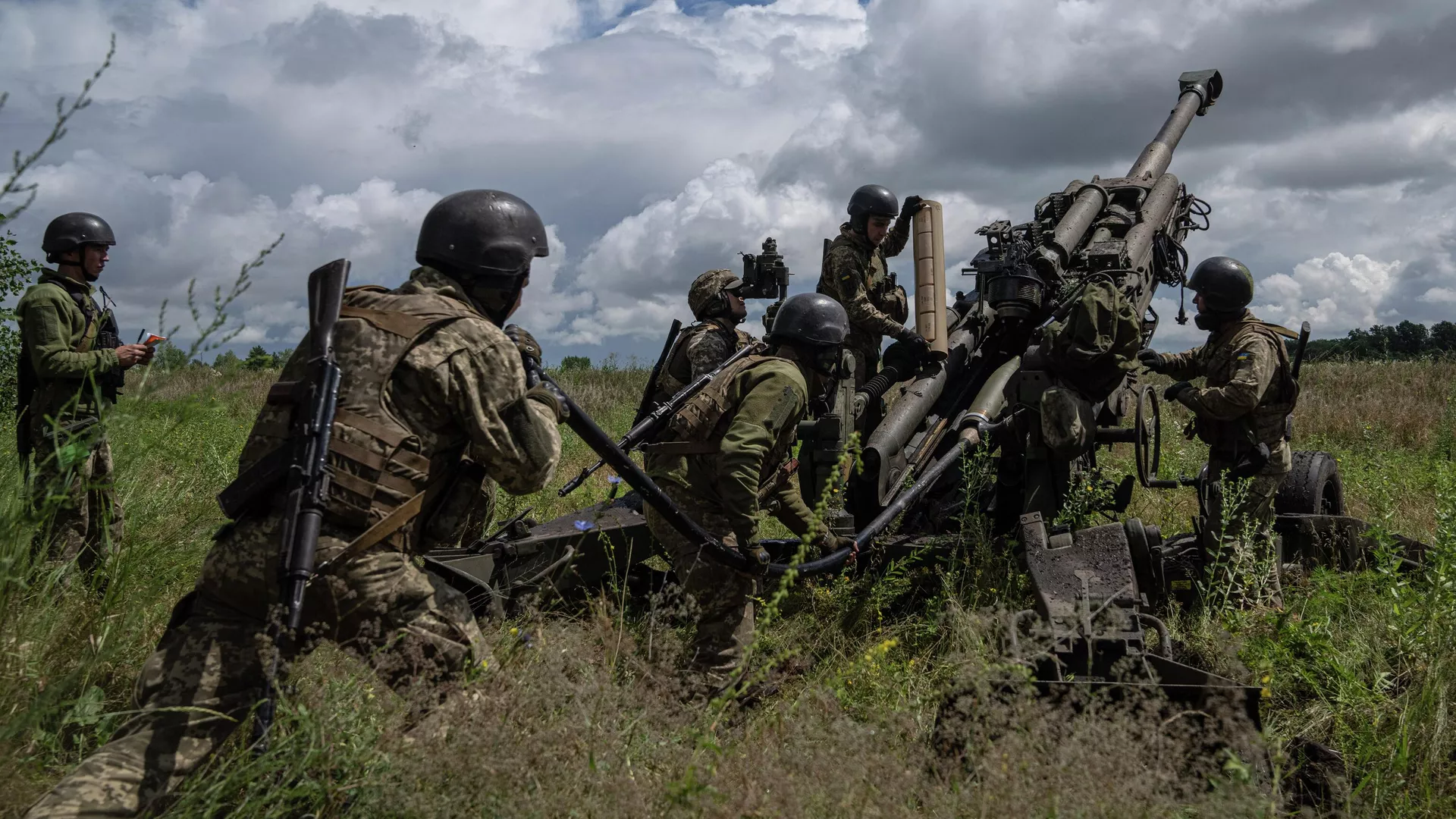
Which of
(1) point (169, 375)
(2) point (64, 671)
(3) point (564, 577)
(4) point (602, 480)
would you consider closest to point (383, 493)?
(1) point (169, 375)

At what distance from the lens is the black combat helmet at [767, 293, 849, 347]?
15.1 ft

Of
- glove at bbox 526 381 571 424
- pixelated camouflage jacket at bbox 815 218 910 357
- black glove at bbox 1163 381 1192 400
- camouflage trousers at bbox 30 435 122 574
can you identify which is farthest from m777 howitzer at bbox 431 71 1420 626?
camouflage trousers at bbox 30 435 122 574

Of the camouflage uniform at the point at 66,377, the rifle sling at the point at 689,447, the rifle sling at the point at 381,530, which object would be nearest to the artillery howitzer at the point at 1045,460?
the rifle sling at the point at 689,447

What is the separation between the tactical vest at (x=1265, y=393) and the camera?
5586 mm

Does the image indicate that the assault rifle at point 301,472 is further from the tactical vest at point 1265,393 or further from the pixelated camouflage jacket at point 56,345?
the tactical vest at point 1265,393

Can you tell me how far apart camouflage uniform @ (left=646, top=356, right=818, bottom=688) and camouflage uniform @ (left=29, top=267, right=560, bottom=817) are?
4.19 ft

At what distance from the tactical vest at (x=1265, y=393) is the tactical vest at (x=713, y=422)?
270cm

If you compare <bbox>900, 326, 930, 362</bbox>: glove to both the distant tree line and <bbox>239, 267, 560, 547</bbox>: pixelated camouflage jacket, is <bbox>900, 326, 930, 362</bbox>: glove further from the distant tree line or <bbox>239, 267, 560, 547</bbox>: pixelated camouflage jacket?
the distant tree line

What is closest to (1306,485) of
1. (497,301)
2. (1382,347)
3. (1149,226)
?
(1149,226)

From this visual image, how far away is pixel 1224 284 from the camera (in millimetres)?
5762

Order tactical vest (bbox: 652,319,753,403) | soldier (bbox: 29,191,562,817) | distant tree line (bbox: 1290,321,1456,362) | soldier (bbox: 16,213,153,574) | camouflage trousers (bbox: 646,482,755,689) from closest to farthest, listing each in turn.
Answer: soldier (bbox: 29,191,562,817) < camouflage trousers (bbox: 646,482,755,689) < soldier (bbox: 16,213,153,574) < tactical vest (bbox: 652,319,753,403) < distant tree line (bbox: 1290,321,1456,362)

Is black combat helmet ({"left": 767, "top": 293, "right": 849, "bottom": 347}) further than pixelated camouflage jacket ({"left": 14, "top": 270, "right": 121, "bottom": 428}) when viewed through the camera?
No

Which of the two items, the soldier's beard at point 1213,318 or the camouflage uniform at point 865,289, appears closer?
the soldier's beard at point 1213,318

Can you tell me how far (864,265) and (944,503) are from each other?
1.96m
